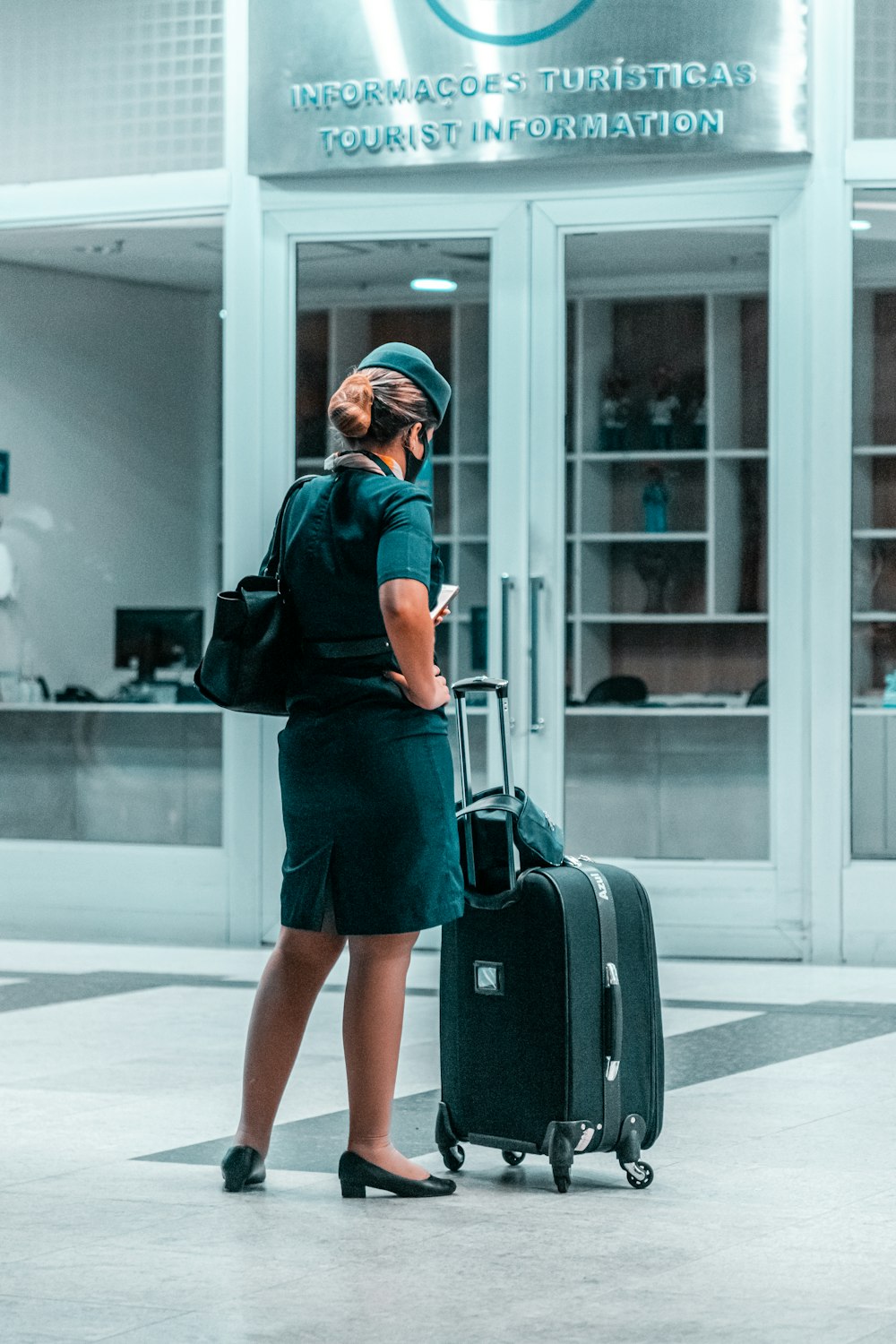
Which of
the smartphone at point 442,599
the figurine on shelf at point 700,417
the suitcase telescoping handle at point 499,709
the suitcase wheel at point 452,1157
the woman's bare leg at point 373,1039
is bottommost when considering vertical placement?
the suitcase wheel at point 452,1157

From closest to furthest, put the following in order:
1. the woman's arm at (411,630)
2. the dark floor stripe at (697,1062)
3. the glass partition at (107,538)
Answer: the woman's arm at (411,630), the dark floor stripe at (697,1062), the glass partition at (107,538)

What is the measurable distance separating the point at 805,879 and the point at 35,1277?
4.71m

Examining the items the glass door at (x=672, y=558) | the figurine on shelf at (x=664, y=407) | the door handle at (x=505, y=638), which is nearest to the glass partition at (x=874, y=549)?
the glass door at (x=672, y=558)

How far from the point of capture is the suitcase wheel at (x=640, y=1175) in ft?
13.7

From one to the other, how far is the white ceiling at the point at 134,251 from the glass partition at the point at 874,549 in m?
2.47

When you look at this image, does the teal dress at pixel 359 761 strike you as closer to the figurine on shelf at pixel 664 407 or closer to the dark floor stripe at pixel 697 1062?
the dark floor stripe at pixel 697 1062

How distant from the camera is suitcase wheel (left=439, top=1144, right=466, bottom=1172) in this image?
434cm

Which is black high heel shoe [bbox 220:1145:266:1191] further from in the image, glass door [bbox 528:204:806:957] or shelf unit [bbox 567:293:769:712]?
shelf unit [bbox 567:293:769:712]

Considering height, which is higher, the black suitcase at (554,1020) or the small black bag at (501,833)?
the small black bag at (501,833)

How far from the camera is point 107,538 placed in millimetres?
8945

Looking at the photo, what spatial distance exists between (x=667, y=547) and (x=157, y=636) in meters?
2.14

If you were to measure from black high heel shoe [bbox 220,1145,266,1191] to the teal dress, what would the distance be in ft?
1.53

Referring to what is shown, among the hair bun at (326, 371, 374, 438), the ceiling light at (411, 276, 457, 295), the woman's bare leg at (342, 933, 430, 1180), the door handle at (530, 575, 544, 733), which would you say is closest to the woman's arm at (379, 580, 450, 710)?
the hair bun at (326, 371, 374, 438)

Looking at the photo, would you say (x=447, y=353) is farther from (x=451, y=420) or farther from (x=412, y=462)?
(x=412, y=462)
